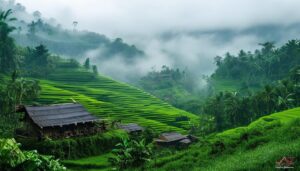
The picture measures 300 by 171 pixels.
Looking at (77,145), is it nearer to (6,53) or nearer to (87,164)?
(87,164)

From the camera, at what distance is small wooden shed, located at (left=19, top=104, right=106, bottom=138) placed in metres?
34.3

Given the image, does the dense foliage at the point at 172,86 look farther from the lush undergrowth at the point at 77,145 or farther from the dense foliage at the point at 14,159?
the dense foliage at the point at 14,159

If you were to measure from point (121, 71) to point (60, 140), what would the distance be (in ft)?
469

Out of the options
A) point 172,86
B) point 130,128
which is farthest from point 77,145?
point 172,86

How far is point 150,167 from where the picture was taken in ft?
78.6

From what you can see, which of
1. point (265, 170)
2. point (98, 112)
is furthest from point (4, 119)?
point (265, 170)

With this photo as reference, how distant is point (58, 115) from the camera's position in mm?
35938

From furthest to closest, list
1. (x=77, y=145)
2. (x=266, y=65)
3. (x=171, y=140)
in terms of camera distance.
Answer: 1. (x=266, y=65)
2. (x=171, y=140)
3. (x=77, y=145)

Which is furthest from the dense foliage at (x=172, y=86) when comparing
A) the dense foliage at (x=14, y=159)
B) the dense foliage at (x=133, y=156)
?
the dense foliage at (x=14, y=159)

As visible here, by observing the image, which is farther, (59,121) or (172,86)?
(172,86)

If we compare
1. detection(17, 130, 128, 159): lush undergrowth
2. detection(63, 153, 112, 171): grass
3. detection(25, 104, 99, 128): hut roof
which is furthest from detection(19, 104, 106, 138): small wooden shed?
detection(63, 153, 112, 171): grass

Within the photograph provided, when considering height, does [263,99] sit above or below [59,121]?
above

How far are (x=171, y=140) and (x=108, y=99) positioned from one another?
81.0 ft

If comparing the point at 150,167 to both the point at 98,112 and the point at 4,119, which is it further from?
the point at 98,112
